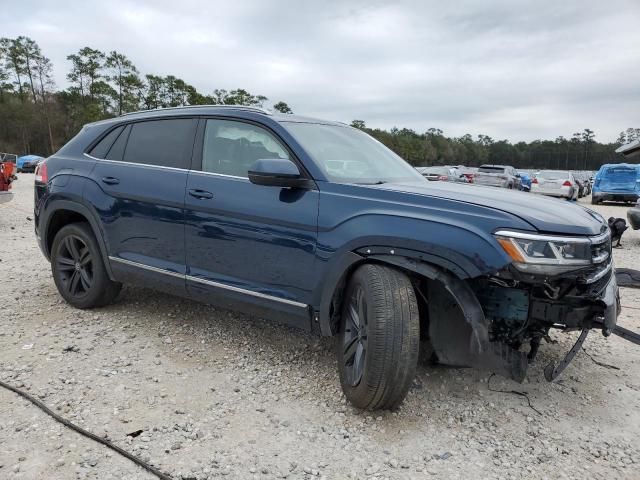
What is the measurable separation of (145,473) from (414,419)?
1469 millimetres

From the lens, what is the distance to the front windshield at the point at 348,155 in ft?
10.8

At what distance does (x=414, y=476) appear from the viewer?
2398 mm

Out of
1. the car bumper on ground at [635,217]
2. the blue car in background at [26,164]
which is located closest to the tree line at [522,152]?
the blue car in background at [26,164]

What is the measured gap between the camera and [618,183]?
18531 millimetres

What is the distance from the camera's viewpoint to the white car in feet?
69.3

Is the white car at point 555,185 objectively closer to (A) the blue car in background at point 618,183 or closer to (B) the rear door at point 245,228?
(A) the blue car in background at point 618,183

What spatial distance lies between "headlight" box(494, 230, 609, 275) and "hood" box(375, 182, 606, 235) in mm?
63

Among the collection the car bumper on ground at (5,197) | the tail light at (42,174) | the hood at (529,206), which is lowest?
the car bumper on ground at (5,197)

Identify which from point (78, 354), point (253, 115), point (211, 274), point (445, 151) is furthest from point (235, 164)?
point (445, 151)

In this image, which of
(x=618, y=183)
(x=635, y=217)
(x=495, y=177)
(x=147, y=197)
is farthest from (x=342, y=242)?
(x=618, y=183)

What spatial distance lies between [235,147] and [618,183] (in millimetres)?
18996

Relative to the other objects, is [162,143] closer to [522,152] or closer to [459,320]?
[459,320]

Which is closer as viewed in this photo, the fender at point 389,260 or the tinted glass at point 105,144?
the fender at point 389,260

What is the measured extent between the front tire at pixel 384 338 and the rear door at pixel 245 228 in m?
0.41
